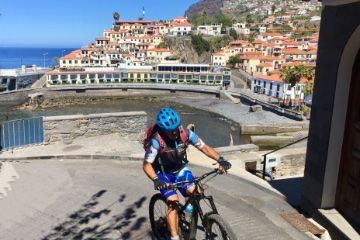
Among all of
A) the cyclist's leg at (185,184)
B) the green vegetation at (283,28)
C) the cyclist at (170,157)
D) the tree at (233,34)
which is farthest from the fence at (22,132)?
the green vegetation at (283,28)

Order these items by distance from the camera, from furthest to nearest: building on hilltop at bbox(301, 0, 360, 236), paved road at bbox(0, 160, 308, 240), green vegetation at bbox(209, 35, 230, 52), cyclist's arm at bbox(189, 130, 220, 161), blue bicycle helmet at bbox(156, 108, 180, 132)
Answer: green vegetation at bbox(209, 35, 230, 52) < paved road at bbox(0, 160, 308, 240) < building on hilltop at bbox(301, 0, 360, 236) < cyclist's arm at bbox(189, 130, 220, 161) < blue bicycle helmet at bbox(156, 108, 180, 132)

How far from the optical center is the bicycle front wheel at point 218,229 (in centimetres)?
445

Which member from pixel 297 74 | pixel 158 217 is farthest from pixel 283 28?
pixel 158 217

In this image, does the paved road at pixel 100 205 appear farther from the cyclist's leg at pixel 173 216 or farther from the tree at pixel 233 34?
the tree at pixel 233 34

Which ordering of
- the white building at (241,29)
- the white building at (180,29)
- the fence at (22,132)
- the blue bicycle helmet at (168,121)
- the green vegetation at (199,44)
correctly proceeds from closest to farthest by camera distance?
the blue bicycle helmet at (168,121)
the fence at (22,132)
the green vegetation at (199,44)
the white building at (180,29)
the white building at (241,29)

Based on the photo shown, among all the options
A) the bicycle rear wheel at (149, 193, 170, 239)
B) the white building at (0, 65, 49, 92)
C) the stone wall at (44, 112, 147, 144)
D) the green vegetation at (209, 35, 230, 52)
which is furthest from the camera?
the green vegetation at (209, 35, 230, 52)

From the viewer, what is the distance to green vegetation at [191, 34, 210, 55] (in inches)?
4867

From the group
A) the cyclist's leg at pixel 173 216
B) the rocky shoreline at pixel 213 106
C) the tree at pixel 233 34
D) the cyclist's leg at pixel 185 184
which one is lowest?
the rocky shoreline at pixel 213 106

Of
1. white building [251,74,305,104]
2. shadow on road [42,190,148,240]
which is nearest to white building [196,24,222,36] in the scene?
white building [251,74,305,104]

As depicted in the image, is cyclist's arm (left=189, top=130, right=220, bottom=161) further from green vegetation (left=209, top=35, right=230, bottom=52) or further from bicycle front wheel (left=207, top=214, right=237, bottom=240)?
green vegetation (left=209, top=35, right=230, bottom=52)

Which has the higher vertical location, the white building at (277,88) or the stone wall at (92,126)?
the stone wall at (92,126)

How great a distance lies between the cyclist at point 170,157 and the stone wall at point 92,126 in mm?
8133

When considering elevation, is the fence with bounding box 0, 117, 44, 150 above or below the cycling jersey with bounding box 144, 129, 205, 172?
below

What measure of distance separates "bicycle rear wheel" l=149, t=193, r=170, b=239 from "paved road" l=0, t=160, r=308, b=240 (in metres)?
0.36
